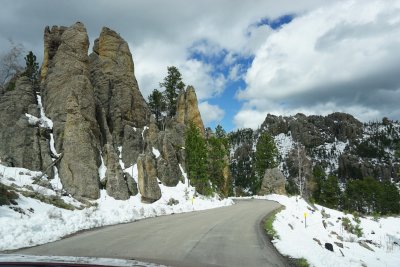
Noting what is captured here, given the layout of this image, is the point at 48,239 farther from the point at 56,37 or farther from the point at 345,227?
the point at 56,37

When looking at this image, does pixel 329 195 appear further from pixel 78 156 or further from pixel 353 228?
pixel 78 156

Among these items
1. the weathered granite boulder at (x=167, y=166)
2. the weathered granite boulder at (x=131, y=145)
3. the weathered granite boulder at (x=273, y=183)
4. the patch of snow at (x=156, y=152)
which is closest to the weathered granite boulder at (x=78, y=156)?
the weathered granite boulder at (x=131, y=145)

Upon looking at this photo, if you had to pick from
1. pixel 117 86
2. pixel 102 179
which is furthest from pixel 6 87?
pixel 102 179

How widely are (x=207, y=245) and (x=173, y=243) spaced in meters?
1.22

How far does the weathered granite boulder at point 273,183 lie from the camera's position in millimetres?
65875

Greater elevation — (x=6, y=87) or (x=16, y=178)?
(x=6, y=87)

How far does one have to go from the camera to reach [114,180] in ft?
114

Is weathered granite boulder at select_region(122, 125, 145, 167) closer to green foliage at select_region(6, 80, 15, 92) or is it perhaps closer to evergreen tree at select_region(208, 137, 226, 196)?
green foliage at select_region(6, 80, 15, 92)

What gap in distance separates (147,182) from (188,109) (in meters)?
39.0

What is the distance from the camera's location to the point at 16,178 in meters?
29.6

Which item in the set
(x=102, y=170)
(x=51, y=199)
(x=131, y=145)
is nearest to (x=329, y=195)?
(x=131, y=145)

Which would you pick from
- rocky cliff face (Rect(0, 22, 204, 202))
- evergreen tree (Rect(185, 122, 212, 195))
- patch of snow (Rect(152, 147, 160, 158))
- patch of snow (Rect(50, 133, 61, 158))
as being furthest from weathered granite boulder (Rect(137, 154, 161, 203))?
evergreen tree (Rect(185, 122, 212, 195))

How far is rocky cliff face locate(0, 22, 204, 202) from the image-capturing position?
111 feet

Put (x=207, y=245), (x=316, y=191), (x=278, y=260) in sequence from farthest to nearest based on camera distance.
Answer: (x=316, y=191) → (x=207, y=245) → (x=278, y=260)
